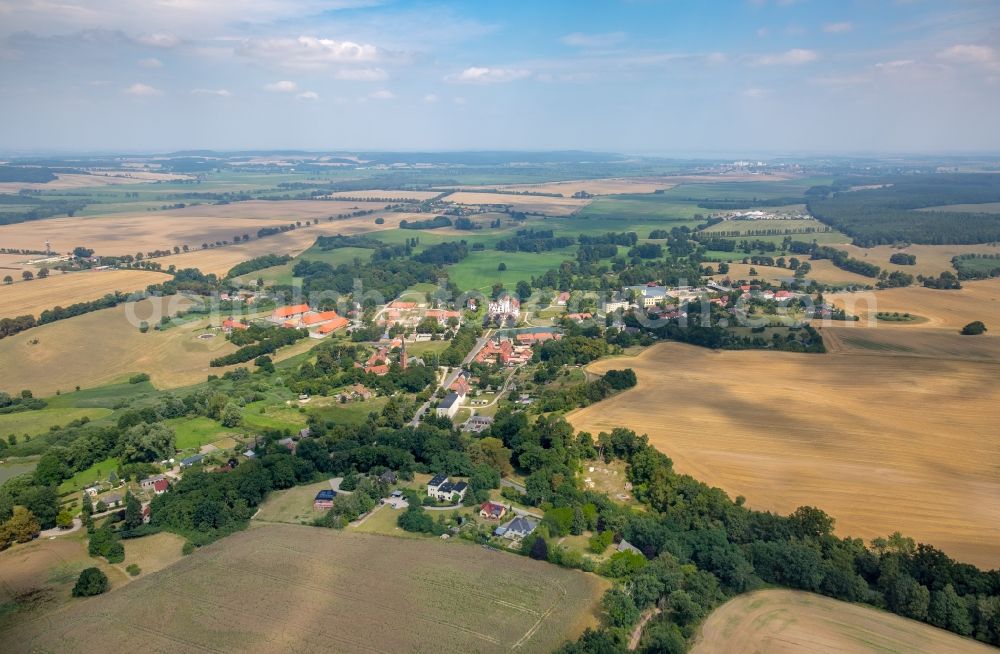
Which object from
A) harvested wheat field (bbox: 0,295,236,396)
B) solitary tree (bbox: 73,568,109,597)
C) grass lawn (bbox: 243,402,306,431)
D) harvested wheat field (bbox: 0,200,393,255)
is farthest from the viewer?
harvested wheat field (bbox: 0,200,393,255)

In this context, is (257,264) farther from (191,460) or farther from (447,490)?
Answer: (447,490)

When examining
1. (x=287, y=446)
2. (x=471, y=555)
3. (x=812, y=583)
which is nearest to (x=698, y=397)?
(x=812, y=583)

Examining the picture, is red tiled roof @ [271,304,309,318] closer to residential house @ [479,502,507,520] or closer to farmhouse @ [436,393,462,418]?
farmhouse @ [436,393,462,418]

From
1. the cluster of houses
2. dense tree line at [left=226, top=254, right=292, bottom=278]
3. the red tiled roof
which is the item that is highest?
dense tree line at [left=226, top=254, right=292, bottom=278]

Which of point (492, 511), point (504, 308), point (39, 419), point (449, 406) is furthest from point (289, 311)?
point (492, 511)

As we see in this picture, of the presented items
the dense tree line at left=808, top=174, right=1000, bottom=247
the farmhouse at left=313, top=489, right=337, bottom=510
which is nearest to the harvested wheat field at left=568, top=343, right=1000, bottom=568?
the farmhouse at left=313, top=489, right=337, bottom=510

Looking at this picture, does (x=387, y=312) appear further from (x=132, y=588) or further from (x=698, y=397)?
(x=132, y=588)
